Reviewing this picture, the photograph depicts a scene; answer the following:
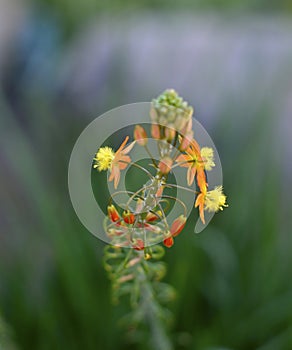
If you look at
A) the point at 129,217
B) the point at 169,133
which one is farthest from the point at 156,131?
the point at 129,217

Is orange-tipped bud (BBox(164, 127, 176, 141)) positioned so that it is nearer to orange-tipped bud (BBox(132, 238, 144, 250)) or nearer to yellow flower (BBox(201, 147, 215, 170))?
yellow flower (BBox(201, 147, 215, 170))

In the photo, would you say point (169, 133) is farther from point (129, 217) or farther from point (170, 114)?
point (129, 217)

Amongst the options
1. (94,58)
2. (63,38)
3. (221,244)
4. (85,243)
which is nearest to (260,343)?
(221,244)

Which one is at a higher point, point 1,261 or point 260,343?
point 1,261

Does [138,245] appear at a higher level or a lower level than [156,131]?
lower

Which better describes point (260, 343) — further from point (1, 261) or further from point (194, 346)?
point (1, 261)
